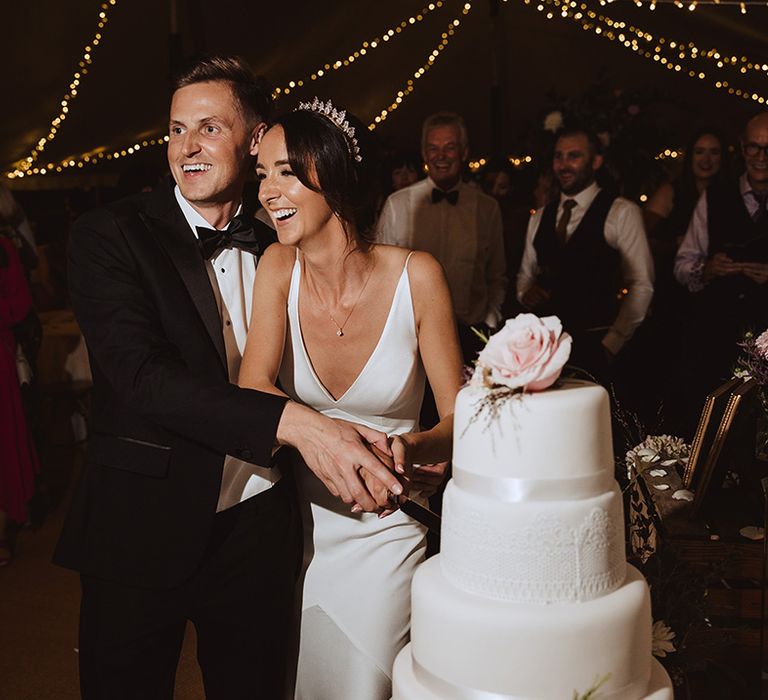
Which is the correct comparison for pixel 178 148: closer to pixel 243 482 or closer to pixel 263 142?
pixel 263 142

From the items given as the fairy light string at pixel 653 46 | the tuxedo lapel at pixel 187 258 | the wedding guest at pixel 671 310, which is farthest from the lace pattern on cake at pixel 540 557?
the fairy light string at pixel 653 46

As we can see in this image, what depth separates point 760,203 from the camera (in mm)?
4539

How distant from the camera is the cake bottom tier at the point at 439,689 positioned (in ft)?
4.79

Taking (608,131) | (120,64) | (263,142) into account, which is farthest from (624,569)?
(120,64)

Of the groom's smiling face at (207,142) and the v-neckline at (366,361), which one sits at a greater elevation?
the groom's smiling face at (207,142)

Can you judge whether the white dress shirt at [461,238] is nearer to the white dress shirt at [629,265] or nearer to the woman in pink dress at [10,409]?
the white dress shirt at [629,265]

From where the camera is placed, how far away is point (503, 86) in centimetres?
1047

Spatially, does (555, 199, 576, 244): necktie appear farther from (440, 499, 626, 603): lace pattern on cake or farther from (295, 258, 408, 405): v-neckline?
(440, 499, 626, 603): lace pattern on cake

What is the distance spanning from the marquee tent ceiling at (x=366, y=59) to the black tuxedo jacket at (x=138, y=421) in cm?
310

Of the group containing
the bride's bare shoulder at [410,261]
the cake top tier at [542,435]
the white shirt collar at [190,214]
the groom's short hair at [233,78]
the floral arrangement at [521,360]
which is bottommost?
the cake top tier at [542,435]

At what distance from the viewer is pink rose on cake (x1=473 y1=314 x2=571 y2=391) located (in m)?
1.43

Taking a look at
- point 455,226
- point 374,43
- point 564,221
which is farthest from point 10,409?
point 374,43

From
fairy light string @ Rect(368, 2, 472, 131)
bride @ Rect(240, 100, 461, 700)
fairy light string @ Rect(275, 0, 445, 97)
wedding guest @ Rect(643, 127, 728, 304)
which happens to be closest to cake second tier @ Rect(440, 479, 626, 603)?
bride @ Rect(240, 100, 461, 700)

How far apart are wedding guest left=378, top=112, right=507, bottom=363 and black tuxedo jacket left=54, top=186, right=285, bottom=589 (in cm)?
279
